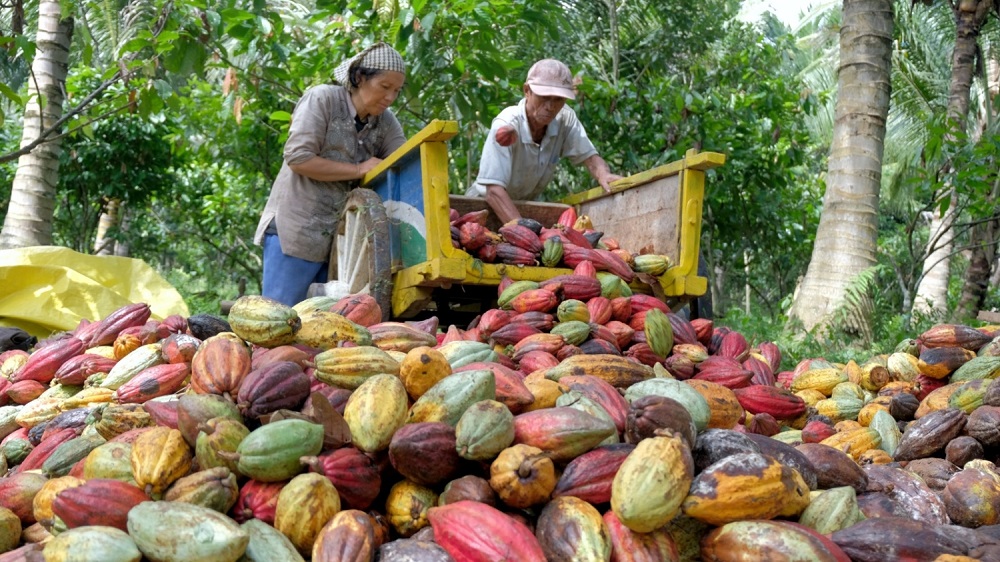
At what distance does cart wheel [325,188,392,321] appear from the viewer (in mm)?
3787

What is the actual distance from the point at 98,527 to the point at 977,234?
655 cm

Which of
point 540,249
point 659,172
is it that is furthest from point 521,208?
point 540,249

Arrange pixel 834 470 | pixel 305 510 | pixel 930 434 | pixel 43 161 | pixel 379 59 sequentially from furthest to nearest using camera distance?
pixel 43 161 → pixel 379 59 → pixel 930 434 → pixel 834 470 → pixel 305 510

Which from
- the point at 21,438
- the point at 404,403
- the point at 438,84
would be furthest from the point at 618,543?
the point at 438,84

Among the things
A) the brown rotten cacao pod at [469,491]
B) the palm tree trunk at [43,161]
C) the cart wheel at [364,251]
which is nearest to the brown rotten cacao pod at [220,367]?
the brown rotten cacao pod at [469,491]

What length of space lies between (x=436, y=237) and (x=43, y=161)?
3139mm

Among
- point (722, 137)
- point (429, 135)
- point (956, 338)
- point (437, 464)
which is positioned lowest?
point (437, 464)

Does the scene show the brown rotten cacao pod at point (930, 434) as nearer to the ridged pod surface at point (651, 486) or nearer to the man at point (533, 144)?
the ridged pod surface at point (651, 486)

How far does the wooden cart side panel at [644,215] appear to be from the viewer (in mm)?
4172

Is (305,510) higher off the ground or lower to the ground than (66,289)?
lower

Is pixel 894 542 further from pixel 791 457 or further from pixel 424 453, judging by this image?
pixel 424 453

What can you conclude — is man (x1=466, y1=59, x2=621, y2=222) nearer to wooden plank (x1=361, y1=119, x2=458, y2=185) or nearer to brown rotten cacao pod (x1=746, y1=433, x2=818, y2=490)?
wooden plank (x1=361, y1=119, x2=458, y2=185)

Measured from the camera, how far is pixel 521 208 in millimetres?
4801

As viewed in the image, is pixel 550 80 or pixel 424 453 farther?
pixel 550 80
